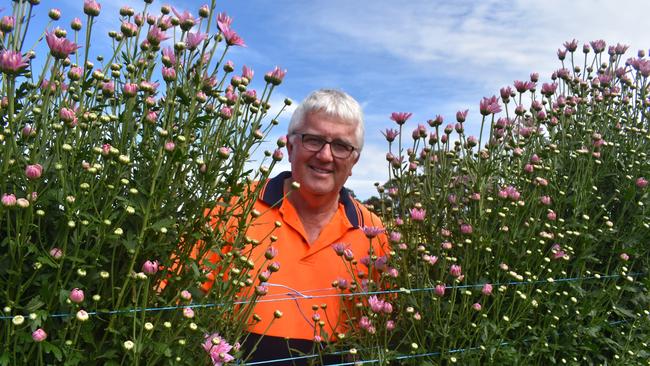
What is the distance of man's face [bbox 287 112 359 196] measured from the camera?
10.6 feet

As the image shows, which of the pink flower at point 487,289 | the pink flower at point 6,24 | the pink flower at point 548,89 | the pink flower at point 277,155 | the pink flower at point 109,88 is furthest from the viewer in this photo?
the pink flower at point 548,89

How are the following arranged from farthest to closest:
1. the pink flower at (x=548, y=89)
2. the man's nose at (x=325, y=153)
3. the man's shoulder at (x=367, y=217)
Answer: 1. the man's shoulder at (x=367, y=217)
2. the pink flower at (x=548, y=89)
3. the man's nose at (x=325, y=153)

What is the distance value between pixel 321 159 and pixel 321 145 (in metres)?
0.08

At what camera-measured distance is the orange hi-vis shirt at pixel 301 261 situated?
2.98m

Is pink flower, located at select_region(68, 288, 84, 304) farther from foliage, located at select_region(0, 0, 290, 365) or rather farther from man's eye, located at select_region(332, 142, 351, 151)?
man's eye, located at select_region(332, 142, 351, 151)

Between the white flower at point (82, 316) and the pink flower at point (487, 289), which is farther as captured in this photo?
the pink flower at point (487, 289)

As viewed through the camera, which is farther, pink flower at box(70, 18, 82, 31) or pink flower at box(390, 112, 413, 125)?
pink flower at box(390, 112, 413, 125)

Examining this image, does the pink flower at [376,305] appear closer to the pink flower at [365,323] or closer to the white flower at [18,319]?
the pink flower at [365,323]

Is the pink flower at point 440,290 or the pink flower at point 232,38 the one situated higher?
the pink flower at point 232,38

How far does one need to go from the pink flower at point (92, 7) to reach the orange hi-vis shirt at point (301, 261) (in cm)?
121

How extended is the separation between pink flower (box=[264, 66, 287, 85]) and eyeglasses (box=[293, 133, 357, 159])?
1.00 meters

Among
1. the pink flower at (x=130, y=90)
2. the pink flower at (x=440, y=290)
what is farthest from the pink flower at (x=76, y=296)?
the pink flower at (x=440, y=290)

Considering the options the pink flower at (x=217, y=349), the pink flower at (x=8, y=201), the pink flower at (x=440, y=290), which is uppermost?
the pink flower at (x=8, y=201)

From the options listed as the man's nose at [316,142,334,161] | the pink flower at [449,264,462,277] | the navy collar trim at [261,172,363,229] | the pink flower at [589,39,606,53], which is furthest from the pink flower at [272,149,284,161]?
the pink flower at [589,39,606,53]
